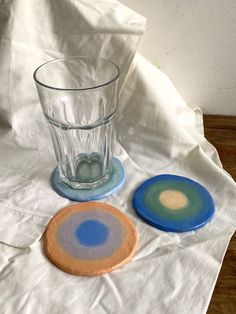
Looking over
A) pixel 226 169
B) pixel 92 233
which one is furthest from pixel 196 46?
pixel 92 233

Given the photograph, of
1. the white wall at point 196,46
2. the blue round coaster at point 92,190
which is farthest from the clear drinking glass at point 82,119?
the white wall at point 196,46

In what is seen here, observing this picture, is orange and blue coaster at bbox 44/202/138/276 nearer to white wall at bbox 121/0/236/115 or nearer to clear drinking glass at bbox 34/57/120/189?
clear drinking glass at bbox 34/57/120/189

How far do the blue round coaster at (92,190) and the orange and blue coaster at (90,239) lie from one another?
2cm

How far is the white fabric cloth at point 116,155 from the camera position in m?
0.36

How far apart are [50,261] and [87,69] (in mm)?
250

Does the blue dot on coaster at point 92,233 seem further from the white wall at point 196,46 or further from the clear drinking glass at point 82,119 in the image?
the white wall at point 196,46

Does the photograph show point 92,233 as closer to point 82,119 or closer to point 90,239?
point 90,239

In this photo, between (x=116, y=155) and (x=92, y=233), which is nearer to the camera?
(x=92, y=233)

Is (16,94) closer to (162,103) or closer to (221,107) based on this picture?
(162,103)

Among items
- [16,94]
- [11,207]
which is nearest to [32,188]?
[11,207]

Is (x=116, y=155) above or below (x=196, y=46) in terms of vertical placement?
below

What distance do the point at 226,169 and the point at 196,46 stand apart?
0.60 ft

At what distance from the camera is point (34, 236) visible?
417 mm

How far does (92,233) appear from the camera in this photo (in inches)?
16.1
